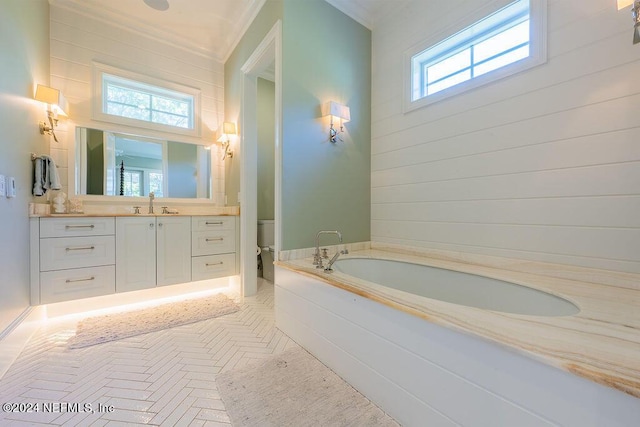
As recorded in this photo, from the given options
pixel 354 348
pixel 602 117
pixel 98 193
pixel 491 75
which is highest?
pixel 491 75

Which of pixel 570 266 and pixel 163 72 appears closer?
pixel 570 266

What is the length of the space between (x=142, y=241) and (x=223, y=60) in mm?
2496

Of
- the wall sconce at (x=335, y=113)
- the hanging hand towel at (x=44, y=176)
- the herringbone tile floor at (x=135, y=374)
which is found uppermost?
the wall sconce at (x=335, y=113)

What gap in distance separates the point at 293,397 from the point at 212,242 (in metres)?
1.93

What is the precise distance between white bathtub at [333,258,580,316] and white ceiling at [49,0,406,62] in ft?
7.97

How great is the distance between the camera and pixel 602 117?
4.30 feet

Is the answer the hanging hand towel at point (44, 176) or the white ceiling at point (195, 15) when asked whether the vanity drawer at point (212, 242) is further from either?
the white ceiling at point (195, 15)

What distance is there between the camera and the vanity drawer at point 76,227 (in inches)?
75.8

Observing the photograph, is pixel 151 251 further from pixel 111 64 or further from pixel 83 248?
pixel 111 64

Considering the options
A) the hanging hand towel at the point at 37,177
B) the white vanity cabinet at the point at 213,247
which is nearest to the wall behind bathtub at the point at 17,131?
the hanging hand towel at the point at 37,177

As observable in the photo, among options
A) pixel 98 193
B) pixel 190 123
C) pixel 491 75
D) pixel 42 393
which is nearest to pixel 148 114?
pixel 190 123

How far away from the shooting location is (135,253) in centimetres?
230

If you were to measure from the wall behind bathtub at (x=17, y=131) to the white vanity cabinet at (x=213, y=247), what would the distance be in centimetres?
117

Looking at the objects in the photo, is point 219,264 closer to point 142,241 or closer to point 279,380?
point 142,241
